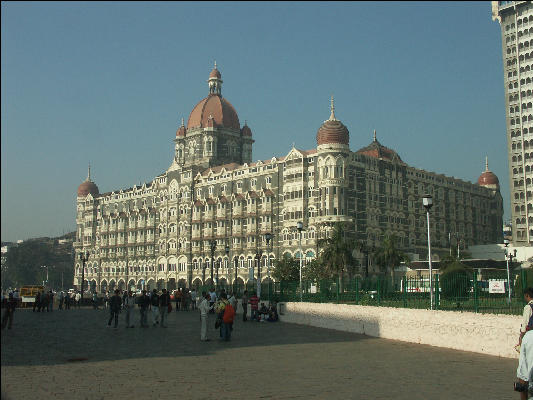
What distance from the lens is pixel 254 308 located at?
3297 centimetres

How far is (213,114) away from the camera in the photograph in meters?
101

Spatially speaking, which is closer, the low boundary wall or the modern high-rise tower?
the low boundary wall

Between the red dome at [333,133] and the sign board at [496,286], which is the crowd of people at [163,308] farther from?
the red dome at [333,133]

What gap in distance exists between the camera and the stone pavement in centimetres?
1086

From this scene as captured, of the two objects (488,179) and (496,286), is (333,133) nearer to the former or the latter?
(488,179)

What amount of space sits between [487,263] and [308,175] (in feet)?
83.4

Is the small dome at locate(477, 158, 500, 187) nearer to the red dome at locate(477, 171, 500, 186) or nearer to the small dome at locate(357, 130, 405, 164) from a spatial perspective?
the red dome at locate(477, 171, 500, 186)

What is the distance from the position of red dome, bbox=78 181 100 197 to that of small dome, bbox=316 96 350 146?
59567 millimetres

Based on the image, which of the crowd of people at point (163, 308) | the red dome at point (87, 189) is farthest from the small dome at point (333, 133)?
the red dome at point (87, 189)

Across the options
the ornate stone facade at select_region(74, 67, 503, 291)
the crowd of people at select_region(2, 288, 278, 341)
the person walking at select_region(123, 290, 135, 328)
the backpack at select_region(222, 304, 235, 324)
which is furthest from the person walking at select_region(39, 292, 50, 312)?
the backpack at select_region(222, 304, 235, 324)

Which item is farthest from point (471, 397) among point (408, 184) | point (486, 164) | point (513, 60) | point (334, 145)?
point (486, 164)

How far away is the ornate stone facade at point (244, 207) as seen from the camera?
7356cm

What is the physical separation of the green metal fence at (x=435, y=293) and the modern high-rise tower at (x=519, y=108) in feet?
229

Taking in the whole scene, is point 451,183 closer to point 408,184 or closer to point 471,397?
point 408,184
